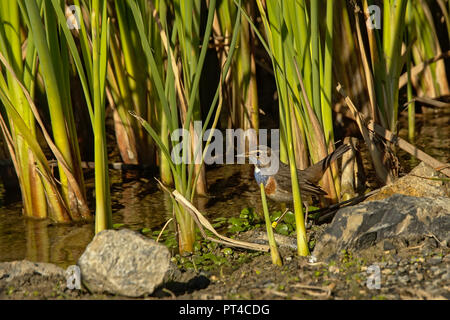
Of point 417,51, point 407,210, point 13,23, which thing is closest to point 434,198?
point 407,210

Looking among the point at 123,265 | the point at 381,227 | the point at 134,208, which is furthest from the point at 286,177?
the point at 123,265

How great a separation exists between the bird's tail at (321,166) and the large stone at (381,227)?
2.22 feet

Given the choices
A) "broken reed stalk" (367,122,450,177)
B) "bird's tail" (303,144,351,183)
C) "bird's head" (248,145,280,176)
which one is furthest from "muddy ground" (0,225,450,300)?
"bird's head" (248,145,280,176)

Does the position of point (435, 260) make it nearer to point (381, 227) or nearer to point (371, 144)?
point (381, 227)

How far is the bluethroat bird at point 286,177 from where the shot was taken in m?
4.30

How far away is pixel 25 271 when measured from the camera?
3396 millimetres

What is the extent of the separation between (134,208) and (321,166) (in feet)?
5.23

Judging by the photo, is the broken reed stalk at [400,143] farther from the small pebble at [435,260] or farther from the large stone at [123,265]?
the large stone at [123,265]

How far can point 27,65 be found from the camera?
4148mm

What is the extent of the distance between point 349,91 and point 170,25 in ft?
5.29

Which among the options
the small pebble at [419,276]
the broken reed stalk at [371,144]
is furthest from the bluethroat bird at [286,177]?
the small pebble at [419,276]

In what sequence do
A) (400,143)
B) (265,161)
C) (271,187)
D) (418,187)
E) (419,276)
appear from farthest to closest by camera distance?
(265,161)
(271,187)
(400,143)
(418,187)
(419,276)
